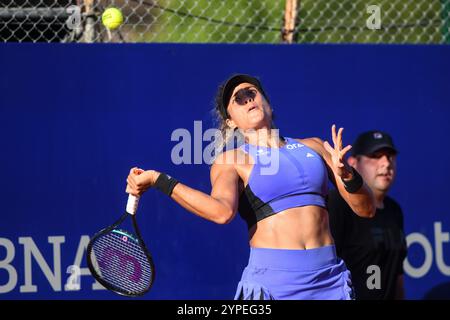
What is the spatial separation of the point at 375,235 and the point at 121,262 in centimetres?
132

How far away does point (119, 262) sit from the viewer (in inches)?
149

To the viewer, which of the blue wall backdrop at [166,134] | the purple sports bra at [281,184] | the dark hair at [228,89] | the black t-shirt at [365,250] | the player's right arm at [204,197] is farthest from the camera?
the blue wall backdrop at [166,134]

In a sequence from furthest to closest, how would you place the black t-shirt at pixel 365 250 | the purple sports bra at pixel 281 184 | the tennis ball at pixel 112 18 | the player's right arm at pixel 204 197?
the tennis ball at pixel 112 18 → the black t-shirt at pixel 365 250 → the purple sports bra at pixel 281 184 → the player's right arm at pixel 204 197

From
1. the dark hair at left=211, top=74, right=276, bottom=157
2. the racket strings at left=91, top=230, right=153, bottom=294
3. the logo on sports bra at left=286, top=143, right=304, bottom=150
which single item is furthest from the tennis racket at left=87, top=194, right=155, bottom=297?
the logo on sports bra at left=286, top=143, right=304, bottom=150

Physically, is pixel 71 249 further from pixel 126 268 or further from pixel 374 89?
pixel 374 89

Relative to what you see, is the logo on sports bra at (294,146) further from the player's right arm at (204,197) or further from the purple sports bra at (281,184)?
the player's right arm at (204,197)

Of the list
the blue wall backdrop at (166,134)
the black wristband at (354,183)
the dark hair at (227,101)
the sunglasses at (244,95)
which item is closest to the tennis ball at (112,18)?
the blue wall backdrop at (166,134)

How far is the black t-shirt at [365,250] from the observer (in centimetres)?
418

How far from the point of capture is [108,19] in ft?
15.6

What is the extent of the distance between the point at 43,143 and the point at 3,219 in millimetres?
453

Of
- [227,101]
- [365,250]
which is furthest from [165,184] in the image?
[365,250]

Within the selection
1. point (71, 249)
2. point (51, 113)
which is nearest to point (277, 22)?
point (51, 113)

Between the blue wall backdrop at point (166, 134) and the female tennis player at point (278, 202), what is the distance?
0.99 meters

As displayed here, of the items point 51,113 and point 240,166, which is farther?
point 51,113
